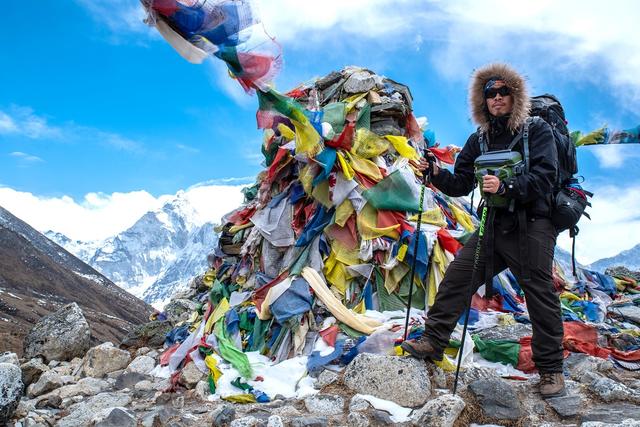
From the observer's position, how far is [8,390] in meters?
5.59

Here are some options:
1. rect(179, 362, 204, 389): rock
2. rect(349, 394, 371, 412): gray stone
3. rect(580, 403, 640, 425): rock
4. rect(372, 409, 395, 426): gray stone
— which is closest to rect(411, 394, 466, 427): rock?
rect(372, 409, 395, 426): gray stone

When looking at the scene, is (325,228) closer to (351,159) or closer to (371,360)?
(351,159)

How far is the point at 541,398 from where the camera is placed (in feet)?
15.4

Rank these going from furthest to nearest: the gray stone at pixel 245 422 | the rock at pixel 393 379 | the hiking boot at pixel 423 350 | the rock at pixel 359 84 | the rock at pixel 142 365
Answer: the rock at pixel 359 84 < the rock at pixel 142 365 < the hiking boot at pixel 423 350 < the rock at pixel 393 379 < the gray stone at pixel 245 422

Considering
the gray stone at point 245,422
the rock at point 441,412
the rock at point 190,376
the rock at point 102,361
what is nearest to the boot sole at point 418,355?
the rock at point 441,412

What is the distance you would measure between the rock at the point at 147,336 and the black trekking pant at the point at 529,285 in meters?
7.85

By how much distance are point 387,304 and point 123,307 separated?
112 m

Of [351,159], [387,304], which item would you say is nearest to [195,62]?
[351,159]

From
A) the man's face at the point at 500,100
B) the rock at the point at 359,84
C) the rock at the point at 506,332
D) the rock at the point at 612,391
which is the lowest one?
the rock at the point at 612,391

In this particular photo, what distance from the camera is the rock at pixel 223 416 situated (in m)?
4.80

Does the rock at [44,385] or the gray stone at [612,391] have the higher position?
the gray stone at [612,391]

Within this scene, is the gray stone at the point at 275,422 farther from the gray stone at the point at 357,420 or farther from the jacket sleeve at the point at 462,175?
the jacket sleeve at the point at 462,175

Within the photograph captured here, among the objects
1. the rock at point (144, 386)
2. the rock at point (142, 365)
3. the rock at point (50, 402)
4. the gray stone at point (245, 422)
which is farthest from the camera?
the rock at point (142, 365)

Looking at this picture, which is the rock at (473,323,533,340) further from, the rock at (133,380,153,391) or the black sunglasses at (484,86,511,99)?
the rock at (133,380,153,391)
